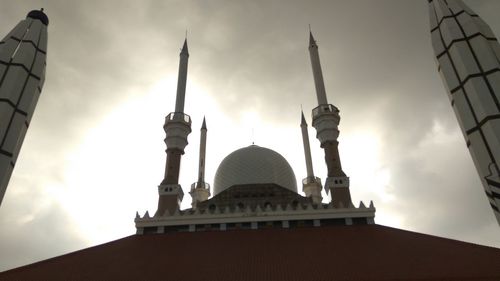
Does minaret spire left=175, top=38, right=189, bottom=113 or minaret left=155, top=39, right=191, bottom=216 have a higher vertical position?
minaret spire left=175, top=38, right=189, bottom=113

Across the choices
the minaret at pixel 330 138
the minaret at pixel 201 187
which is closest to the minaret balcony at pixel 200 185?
the minaret at pixel 201 187

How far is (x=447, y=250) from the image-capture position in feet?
55.5

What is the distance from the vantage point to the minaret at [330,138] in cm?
2558

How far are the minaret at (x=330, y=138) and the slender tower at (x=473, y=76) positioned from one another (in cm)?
970

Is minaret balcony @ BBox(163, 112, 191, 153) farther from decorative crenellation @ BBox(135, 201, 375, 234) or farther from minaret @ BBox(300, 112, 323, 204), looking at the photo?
minaret @ BBox(300, 112, 323, 204)

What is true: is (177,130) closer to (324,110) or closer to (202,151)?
(324,110)

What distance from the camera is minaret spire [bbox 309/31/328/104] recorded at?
3049 centimetres

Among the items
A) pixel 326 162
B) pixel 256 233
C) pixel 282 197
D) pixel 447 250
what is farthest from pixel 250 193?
pixel 447 250

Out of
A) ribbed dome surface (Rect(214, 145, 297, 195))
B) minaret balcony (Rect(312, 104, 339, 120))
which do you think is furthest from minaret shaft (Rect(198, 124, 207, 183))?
minaret balcony (Rect(312, 104, 339, 120))

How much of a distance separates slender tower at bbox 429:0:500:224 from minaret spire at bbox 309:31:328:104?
12366 millimetres

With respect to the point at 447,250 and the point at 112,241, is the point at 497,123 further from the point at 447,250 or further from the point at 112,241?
the point at 112,241

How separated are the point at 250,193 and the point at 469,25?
20543 mm

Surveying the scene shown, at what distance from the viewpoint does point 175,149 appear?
29391 millimetres

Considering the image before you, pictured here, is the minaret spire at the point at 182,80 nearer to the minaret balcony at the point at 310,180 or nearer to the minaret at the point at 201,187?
the minaret at the point at 201,187
